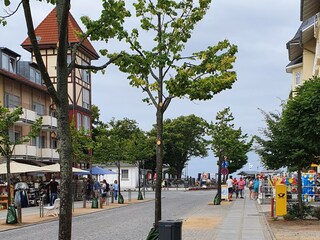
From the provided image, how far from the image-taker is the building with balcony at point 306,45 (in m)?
38.0

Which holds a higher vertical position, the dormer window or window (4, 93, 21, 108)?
the dormer window

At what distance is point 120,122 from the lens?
291ft

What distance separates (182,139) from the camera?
3445 inches

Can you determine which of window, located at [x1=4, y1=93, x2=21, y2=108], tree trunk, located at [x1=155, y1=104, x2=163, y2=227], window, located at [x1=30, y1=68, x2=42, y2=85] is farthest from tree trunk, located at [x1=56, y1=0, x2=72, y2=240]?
window, located at [x1=30, y1=68, x2=42, y2=85]

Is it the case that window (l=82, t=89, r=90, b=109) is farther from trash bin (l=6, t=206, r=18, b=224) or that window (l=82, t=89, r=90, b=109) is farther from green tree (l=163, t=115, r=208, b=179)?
trash bin (l=6, t=206, r=18, b=224)

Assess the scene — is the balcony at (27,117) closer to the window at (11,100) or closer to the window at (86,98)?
the window at (11,100)

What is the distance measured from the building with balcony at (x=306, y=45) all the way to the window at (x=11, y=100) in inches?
856

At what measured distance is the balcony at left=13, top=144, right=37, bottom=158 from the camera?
45.1 meters

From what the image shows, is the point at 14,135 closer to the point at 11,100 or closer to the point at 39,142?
the point at 11,100

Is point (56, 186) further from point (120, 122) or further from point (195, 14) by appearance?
point (120, 122)

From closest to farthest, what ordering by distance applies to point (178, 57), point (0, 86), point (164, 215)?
point (178, 57) < point (164, 215) < point (0, 86)

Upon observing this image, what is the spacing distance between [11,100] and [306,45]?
24560 mm

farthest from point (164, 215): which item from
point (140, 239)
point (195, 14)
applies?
point (195, 14)

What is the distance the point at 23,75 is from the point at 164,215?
27.7 metres
